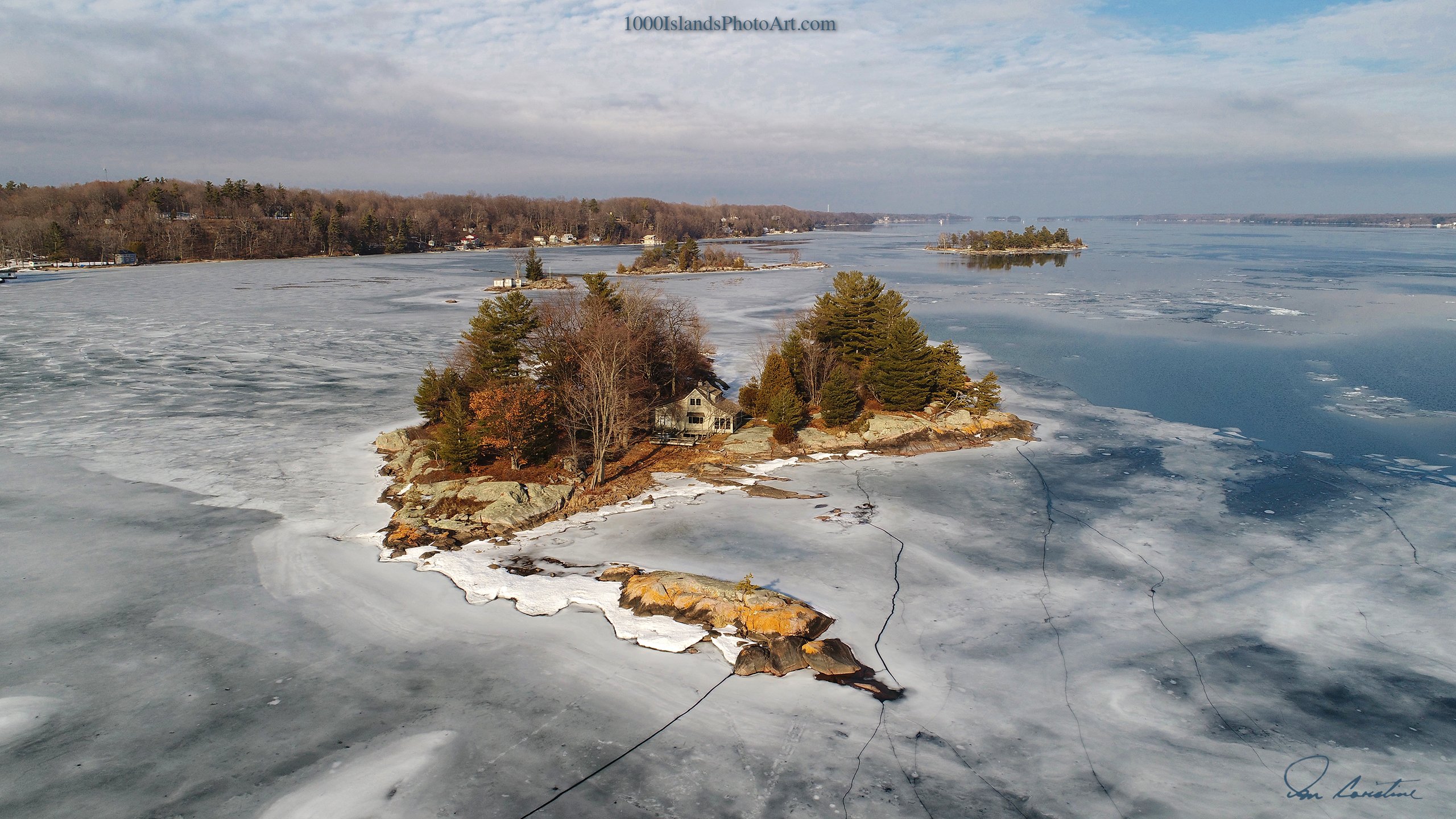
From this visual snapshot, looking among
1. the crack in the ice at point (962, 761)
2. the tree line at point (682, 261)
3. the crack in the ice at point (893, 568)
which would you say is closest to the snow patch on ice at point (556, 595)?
the crack in the ice at point (893, 568)

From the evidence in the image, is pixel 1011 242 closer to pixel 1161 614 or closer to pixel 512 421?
pixel 512 421

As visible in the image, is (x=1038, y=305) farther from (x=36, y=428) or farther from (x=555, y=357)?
(x=36, y=428)

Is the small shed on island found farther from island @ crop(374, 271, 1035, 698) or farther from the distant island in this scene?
the distant island

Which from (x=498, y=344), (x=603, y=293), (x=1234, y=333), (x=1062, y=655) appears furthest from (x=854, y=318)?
(x=1234, y=333)

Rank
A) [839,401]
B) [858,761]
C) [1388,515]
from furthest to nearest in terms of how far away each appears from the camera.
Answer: [839,401]
[1388,515]
[858,761]

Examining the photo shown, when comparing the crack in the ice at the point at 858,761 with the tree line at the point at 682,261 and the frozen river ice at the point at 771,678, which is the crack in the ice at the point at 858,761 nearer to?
the frozen river ice at the point at 771,678
